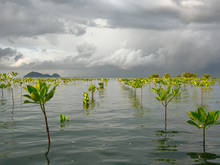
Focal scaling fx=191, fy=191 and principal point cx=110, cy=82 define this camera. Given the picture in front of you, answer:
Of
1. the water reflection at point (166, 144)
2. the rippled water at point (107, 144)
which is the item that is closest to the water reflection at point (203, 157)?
the rippled water at point (107, 144)

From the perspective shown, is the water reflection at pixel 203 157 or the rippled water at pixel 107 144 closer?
the water reflection at pixel 203 157

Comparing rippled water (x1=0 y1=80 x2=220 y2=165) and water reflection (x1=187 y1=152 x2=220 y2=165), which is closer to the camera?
water reflection (x1=187 y1=152 x2=220 y2=165)

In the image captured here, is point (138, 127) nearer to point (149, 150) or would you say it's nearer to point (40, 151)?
point (149, 150)

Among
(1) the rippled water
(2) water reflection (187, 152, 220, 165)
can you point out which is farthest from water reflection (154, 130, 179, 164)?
(2) water reflection (187, 152, 220, 165)

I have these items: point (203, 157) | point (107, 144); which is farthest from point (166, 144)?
point (107, 144)

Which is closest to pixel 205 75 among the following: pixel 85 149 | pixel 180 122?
pixel 180 122

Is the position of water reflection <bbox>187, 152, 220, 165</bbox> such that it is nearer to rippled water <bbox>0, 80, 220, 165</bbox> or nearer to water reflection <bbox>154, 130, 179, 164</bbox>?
rippled water <bbox>0, 80, 220, 165</bbox>

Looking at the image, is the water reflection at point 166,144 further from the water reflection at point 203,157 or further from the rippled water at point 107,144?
the water reflection at point 203,157

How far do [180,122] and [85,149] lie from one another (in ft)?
29.1

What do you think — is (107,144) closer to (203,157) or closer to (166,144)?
(166,144)

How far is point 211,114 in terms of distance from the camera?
784 centimetres

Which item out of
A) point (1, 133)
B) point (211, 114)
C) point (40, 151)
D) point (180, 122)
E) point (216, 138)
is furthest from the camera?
point (180, 122)

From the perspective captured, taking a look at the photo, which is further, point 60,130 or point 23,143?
point 60,130

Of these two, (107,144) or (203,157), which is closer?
(203,157)
